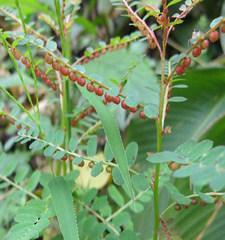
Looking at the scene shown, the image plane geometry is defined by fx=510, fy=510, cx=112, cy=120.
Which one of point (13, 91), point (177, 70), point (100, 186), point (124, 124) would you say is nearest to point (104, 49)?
point (177, 70)

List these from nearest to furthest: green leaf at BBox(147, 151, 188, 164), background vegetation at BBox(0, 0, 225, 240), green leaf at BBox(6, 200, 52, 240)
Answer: green leaf at BBox(147, 151, 188, 164) < green leaf at BBox(6, 200, 52, 240) < background vegetation at BBox(0, 0, 225, 240)

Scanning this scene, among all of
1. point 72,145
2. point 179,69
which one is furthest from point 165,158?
point 72,145

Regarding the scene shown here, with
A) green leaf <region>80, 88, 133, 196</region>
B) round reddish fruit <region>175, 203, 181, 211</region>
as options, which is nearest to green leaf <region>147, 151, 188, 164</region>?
green leaf <region>80, 88, 133, 196</region>

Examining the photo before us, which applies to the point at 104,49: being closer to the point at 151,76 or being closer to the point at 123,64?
the point at 151,76

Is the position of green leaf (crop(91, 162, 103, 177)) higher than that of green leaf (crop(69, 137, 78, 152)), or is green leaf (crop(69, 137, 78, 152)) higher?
green leaf (crop(69, 137, 78, 152))

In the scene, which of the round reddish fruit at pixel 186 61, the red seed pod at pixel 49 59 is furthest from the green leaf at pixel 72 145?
the round reddish fruit at pixel 186 61

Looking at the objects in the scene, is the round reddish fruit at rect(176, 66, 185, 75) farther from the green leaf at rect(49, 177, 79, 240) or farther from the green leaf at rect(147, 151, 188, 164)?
the green leaf at rect(49, 177, 79, 240)

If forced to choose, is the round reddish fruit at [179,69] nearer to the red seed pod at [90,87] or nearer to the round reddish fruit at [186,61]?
the round reddish fruit at [186,61]

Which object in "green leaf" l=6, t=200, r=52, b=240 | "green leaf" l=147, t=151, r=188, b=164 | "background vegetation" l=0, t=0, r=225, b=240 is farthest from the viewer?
"background vegetation" l=0, t=0, r=225, b=240
